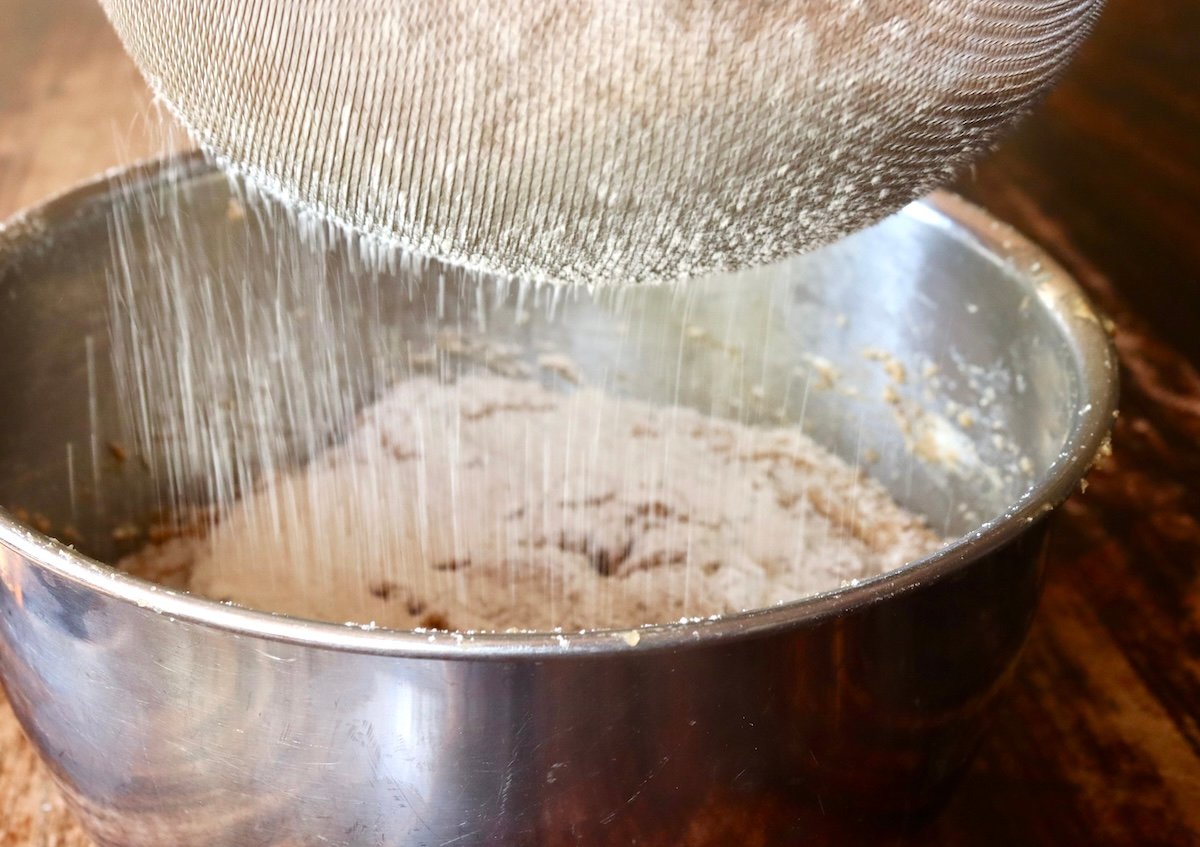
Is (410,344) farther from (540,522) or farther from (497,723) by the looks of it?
(497,723)

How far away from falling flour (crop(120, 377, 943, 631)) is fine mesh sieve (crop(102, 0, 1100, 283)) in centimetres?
27

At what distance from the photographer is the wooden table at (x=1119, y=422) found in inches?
20.1

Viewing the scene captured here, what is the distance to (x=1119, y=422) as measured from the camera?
0.72 m

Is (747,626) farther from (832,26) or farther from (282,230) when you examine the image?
(282,230)

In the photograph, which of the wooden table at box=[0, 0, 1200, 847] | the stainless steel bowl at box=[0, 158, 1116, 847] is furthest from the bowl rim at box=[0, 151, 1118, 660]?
the wooden table at box=[0, 0, 1200, 847]

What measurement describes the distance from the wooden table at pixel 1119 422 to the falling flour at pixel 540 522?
11 cm

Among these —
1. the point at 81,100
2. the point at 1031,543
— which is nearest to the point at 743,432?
the point at 1031,543

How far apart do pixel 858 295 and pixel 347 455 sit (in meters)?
0.35

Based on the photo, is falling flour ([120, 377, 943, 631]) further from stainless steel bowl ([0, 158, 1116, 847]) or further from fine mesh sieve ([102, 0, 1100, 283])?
fine mesh sieve ([102, 0, 1100, 283])

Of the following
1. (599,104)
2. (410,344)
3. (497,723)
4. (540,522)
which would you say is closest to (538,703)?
(497,723)

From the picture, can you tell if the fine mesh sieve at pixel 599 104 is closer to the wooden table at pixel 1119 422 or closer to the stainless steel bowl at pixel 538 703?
the stainless steel bowl at pixel 538 703

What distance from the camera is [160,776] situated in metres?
0.40

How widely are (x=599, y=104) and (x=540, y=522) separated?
395 millimetres

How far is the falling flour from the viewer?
0.65m
